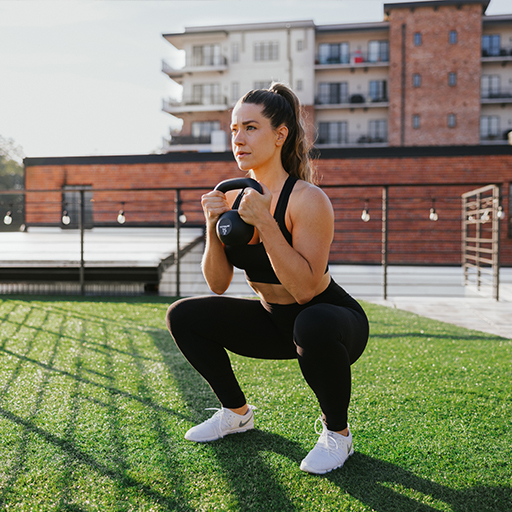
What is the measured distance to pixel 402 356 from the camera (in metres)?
3.11

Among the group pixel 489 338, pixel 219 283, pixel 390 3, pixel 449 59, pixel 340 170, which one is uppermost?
pixel 390 3

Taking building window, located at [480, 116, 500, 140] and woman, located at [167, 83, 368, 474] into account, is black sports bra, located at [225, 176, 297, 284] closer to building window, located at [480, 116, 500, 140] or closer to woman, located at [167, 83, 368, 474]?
woman, located at [167, 83, 368, 474]

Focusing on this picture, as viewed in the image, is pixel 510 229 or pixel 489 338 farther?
pixel 510 229

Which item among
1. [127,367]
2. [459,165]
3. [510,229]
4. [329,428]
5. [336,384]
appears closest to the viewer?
[336,384]

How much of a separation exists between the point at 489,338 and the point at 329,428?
270 centimetres

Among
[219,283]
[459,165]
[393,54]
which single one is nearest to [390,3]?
[393,54]

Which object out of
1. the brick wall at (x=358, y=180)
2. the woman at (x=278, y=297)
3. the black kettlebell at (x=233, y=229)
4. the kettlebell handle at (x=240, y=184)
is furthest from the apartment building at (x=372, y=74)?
the black kettlebell at (x=233, y=229)

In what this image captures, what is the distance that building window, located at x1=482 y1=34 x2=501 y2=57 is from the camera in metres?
26.9

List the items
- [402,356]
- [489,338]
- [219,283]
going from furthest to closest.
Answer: [489,338] < [402,356] < [219,283]

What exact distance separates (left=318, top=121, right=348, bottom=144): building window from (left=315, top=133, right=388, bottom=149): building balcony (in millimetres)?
61

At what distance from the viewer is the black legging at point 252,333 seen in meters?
1.48

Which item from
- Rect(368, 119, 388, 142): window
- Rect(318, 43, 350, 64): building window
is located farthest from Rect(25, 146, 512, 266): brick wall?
Rect(318, 43, 350, 64): building window

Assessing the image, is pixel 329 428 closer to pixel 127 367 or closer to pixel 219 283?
pixel 219 283

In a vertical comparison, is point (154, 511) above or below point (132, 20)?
below
